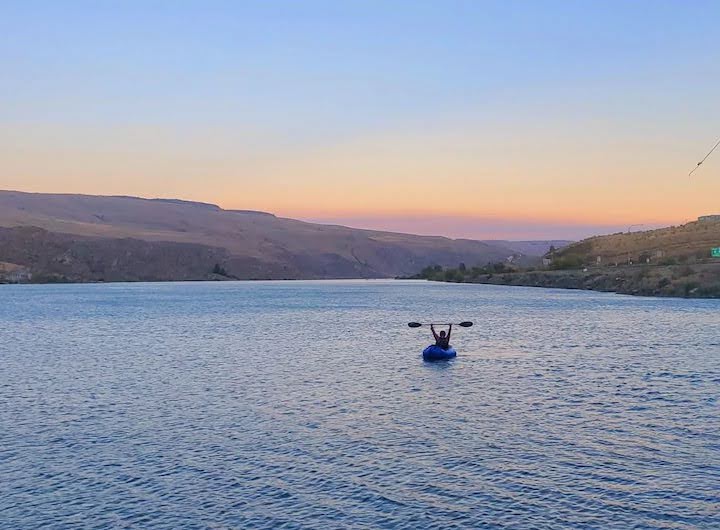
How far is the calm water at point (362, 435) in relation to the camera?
68.7 feet

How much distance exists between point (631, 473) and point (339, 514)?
29.7ft

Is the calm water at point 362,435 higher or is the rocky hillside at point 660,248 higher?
the rocky hillside at point 660,248

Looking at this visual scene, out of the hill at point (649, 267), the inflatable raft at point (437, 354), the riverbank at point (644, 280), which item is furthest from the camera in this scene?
the hill at point (649, 267)

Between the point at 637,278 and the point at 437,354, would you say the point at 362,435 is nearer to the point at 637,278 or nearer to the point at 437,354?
the point at 437,354

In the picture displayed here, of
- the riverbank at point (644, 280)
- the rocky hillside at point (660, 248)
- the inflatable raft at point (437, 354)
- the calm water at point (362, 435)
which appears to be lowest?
the calm water at point (362, 435)

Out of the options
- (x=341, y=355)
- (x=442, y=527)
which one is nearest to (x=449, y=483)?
(x=442, y=527)

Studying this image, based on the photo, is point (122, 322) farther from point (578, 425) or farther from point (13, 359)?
point (578, 425)

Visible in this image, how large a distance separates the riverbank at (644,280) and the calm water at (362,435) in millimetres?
62836

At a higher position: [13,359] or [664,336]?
[664,336]

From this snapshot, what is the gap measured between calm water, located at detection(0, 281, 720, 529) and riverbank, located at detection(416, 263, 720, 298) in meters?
62.8

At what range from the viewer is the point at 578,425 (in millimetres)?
30172

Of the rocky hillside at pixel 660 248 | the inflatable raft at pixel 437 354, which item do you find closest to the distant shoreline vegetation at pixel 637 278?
the rocky hillside at pixel 660 248

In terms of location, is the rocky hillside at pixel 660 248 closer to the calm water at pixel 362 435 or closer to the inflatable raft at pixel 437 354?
the calm water at pixel 362 435

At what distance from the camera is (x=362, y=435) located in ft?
95.0
